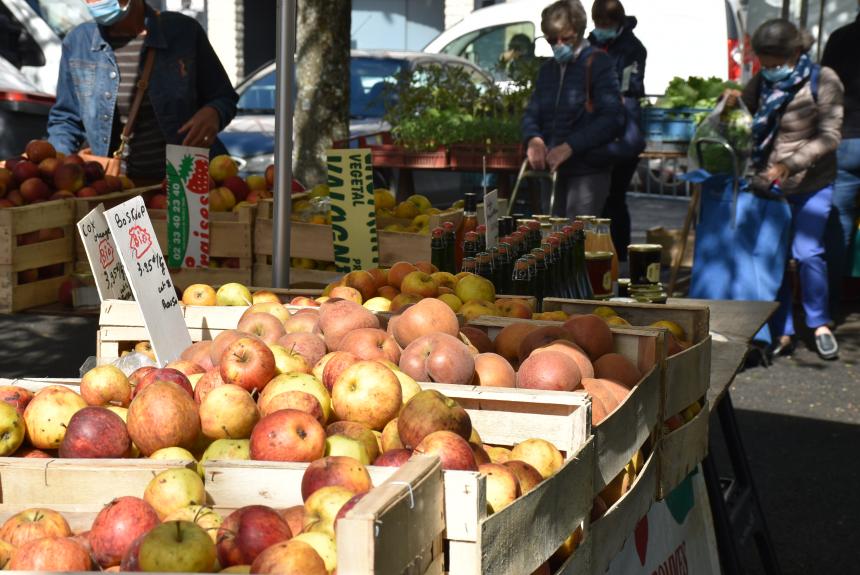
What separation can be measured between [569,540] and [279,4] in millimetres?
2086

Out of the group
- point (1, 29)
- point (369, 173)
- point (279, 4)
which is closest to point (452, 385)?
point (279, 4)

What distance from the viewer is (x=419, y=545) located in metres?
1.71

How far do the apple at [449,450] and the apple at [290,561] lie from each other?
1.40ft

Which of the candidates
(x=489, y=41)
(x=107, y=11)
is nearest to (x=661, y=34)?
(x=489, y=41)

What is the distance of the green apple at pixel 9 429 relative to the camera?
2.30m

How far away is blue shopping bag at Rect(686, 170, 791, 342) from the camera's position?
7285 millimetres

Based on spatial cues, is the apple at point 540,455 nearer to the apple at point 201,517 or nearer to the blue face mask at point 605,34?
the apple at point 201,517

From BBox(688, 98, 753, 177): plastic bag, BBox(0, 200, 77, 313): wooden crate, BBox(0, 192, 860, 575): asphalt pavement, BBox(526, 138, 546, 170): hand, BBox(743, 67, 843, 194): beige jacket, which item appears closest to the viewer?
BBox(0, 192, 860, 575): asphalt pavement

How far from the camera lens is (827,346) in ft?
24.6

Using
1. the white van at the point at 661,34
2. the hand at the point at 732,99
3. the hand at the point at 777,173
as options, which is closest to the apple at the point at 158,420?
the hand at the point at 777,173

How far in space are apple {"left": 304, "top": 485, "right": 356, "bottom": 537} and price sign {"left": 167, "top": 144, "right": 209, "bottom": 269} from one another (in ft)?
9.49

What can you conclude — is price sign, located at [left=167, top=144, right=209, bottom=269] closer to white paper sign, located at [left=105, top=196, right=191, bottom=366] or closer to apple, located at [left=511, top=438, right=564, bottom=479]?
white paper sign, located at [left=105, top=196, right=191, bottom=366]

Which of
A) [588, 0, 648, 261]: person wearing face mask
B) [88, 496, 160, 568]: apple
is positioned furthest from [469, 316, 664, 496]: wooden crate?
[588, 0, 648, 261]: person wearing face mask

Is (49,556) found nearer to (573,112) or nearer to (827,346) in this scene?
(573,112)
